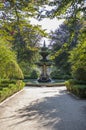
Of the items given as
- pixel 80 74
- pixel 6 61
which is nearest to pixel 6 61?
pixel 6 61

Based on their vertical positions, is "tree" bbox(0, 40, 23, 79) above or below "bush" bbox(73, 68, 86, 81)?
above

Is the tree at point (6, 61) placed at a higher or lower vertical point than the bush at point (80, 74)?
higher

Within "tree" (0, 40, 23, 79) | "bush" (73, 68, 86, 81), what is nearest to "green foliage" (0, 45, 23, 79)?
"tree" (0, 40, 23, 79)

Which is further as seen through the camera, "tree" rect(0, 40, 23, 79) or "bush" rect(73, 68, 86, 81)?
"bush" rect(73, 68, 86, 81)

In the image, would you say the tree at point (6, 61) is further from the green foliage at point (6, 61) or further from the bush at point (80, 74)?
the bush at point (80, 74)

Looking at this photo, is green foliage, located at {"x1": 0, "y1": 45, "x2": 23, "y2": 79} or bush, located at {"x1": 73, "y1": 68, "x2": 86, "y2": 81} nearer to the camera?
green foliage, located at {"x1": 0, "y1": 45, "x2": 23, "y2": 79}

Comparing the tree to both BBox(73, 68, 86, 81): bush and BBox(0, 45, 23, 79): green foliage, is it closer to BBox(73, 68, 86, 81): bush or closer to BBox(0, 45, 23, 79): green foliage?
BBox(0, 45, 23, 79): green foliage

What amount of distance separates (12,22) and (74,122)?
14.9ft

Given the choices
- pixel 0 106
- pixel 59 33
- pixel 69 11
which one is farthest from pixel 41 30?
pixel 59 33

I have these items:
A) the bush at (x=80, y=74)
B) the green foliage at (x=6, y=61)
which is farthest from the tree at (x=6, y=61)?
the bush at (x=80, y=74)

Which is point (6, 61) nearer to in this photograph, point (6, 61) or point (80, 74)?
point (6, 61)

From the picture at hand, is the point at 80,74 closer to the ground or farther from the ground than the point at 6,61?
closer to the ground

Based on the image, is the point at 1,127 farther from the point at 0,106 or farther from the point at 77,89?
the point at 77,89

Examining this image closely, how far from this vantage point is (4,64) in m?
21.6
